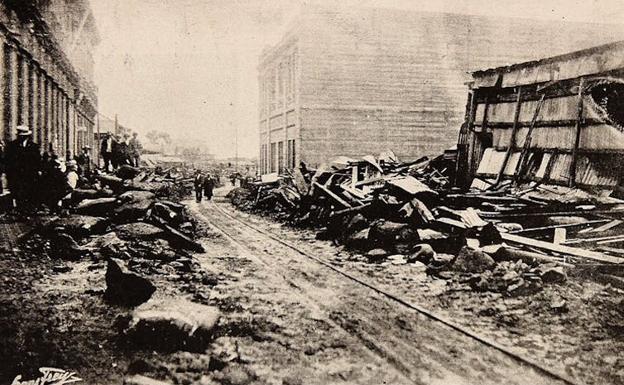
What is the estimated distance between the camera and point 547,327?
4984 mm

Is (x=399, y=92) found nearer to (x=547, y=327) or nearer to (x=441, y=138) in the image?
(x=441, y=138)

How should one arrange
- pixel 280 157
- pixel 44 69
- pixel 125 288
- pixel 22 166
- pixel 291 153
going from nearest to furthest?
pixel 125 288 < pixel 22 166 < pixel 44 69 < pixel 291 153 < pixel 280 157

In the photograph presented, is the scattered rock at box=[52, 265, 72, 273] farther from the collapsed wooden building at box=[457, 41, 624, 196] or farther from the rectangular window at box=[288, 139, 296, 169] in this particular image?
the rectangular window at box=[288, 139, 296, 169]

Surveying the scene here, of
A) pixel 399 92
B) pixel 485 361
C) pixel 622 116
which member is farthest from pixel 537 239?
pixel 399 92

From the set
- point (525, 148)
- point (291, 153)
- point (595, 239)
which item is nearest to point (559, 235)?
point (595, 239)

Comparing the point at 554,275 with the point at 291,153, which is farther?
the point at 291,153

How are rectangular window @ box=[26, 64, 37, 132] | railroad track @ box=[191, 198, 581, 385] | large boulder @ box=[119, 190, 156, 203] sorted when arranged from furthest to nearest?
rectangular window @ box=[26, 64, 37, 132] < large boulder @ box=[119, 190, 156, 203] < railroad track @ box=[191, 198, 581, 385]

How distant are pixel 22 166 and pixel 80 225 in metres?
2.00

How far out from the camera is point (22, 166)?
29.0 ft

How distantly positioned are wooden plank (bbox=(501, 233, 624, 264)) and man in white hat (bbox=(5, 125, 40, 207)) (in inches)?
342

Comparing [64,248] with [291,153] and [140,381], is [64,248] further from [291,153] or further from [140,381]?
[291,153]

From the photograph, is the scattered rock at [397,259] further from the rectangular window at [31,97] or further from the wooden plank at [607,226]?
the rectangular window at [31,97]

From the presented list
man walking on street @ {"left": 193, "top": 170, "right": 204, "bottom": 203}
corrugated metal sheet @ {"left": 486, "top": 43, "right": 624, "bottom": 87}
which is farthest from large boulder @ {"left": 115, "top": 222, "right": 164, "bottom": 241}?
man walking on street @ {"left": 193, "top": 170, "right": 204, "bottom": 203}
